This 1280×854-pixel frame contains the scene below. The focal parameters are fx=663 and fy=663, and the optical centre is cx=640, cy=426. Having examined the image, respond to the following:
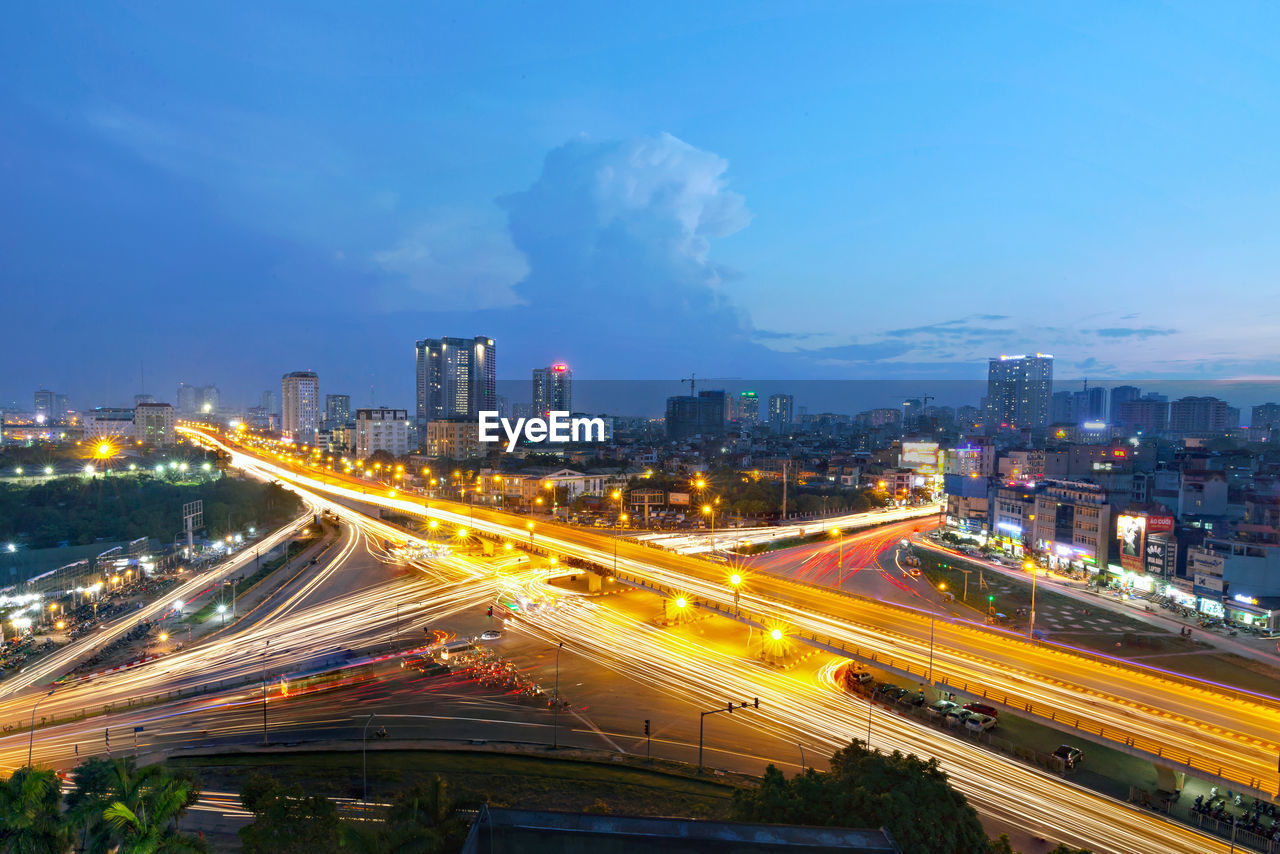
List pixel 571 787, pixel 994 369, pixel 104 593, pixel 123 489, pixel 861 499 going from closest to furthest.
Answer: pixel 571 787, pixel 104 593, pixel 123 489, pixel 861 499, pixel 994 369

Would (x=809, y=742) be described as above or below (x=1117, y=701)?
below

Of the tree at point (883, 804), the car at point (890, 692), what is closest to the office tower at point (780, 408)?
the car at point (890, 692)

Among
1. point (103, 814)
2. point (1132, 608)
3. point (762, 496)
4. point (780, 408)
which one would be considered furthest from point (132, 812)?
point (780, 408)

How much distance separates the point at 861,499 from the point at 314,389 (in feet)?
257

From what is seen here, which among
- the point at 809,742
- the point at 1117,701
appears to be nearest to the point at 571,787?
the point at 809,742

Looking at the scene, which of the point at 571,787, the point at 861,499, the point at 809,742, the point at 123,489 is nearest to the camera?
the point at 571,787

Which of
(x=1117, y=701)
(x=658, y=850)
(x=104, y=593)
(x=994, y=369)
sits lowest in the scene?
(x=104, y=593)

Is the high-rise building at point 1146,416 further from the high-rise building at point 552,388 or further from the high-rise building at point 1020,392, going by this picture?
the high-rise building at point 552,388

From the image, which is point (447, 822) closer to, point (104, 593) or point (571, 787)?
point (571, 787)

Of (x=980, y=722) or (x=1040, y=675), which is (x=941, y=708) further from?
(x=1040, y=675)

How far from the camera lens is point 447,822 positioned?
19.7ft

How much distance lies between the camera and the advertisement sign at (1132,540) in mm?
19094

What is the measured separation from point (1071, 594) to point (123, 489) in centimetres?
3506

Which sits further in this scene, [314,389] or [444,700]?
[314,389]
